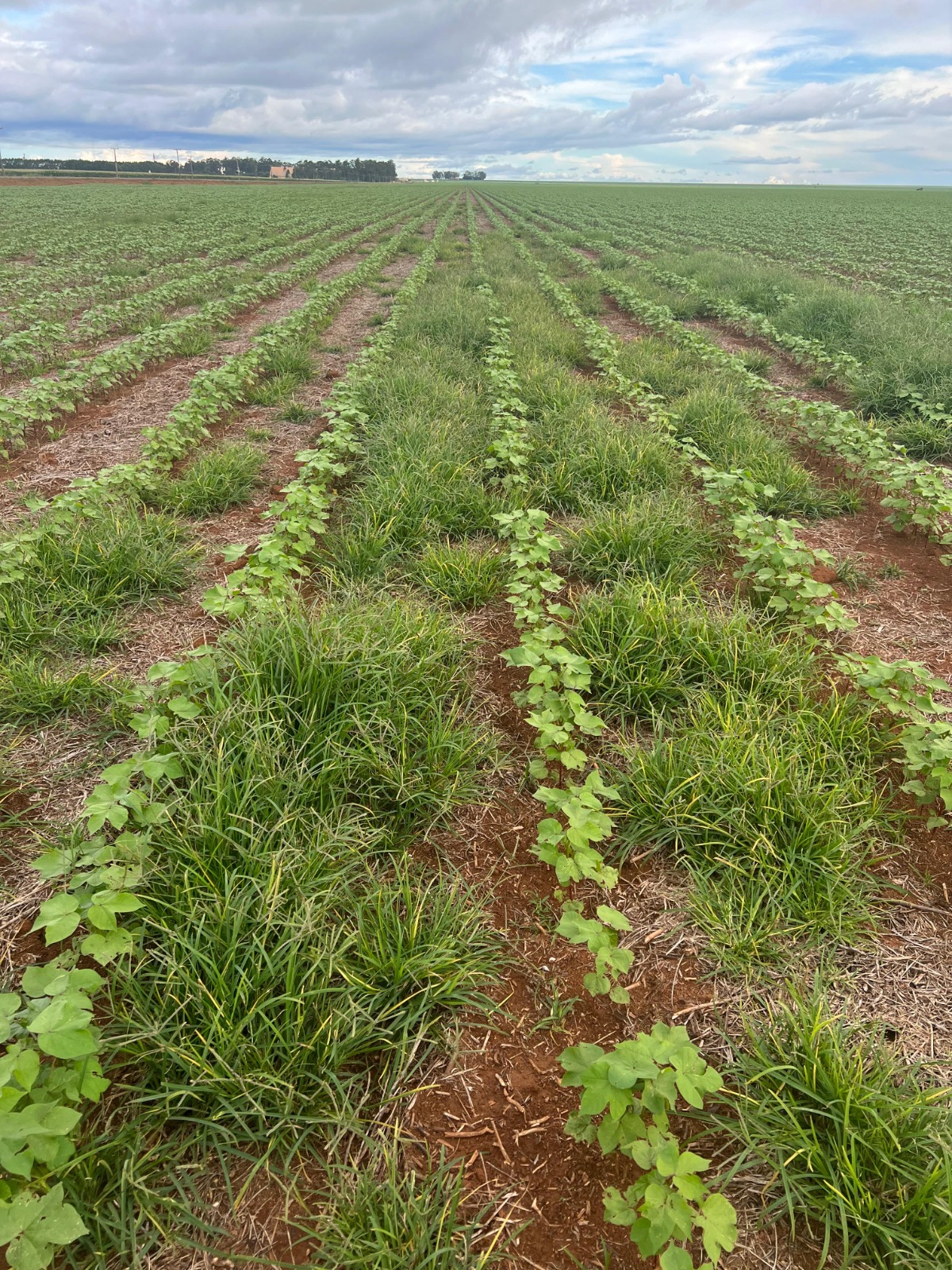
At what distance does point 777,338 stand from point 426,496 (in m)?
8.68

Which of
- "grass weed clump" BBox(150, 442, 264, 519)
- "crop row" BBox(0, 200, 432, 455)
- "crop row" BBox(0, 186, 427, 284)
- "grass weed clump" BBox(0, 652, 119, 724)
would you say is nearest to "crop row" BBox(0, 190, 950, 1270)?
"grass weed clump" BBox(0, 652, 119, 724)

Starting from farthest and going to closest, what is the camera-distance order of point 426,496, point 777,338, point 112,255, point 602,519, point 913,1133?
point 112,255, point 777,338, point 426,496, point 602,519, point 913,1133

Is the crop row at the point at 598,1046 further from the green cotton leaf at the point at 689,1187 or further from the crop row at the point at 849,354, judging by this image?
the crop row at the point at 849,354

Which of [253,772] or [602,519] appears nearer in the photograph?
[253,772]

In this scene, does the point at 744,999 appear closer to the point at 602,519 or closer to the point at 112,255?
the point at 602,519

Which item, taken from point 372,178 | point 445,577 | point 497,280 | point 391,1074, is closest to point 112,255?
point 497,280

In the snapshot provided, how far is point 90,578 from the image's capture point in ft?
13.3

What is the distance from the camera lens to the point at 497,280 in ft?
46.8

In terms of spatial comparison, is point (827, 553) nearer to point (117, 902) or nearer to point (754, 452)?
point (754, 452)

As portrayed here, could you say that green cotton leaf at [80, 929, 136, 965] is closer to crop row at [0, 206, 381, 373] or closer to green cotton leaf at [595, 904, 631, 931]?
green cotton leaf at [595, 904, 631, 931]

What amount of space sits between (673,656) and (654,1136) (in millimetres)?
2199

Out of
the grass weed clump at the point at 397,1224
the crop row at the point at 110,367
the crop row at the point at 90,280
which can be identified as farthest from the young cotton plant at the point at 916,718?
the crop row at the point at 90,280

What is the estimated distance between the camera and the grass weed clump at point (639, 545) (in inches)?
168

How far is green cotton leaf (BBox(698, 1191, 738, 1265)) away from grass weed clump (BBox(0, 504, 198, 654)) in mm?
3661
